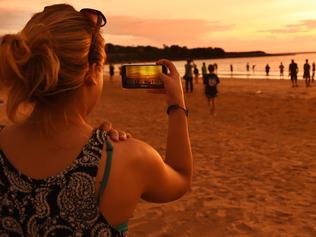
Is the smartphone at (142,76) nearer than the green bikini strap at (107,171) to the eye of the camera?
No

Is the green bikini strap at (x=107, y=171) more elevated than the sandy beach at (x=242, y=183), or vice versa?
the green bikini strap at (x=107, y=171)

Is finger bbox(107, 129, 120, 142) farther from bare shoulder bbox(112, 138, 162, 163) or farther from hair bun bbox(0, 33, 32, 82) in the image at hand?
hair bun bbox(0, 33, 32, 82)

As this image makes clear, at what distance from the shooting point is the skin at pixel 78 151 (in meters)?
1.26

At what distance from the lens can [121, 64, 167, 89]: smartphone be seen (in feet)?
5.58

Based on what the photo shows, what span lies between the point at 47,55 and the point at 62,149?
28cm

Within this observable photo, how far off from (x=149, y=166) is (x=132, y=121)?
12.3 m

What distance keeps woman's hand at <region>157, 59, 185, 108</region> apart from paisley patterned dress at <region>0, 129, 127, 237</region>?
1.28 ft

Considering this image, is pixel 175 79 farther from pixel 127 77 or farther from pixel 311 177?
pixel 311 177

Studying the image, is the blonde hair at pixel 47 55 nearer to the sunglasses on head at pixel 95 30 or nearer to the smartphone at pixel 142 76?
the sunglasses on head at pixel 95 30

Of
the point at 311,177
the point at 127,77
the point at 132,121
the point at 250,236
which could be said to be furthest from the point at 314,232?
the point at 132,121

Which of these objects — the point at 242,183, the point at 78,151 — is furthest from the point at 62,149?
the point at 242,183

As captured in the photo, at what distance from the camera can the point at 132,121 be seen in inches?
535

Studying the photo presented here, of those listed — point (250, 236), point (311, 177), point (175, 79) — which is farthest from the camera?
point (311, 177)

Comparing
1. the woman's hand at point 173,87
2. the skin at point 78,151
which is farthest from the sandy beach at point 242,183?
the skin at point 78,151
